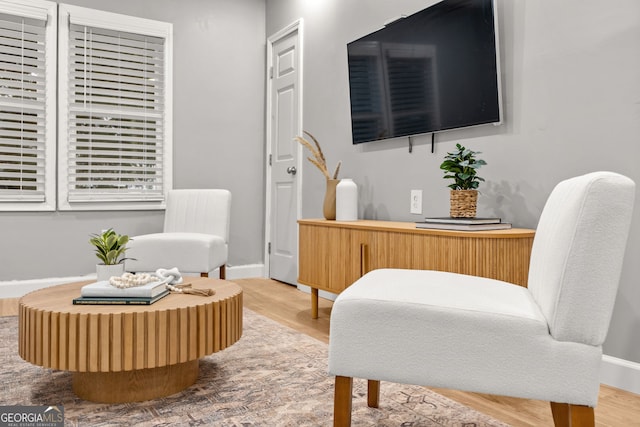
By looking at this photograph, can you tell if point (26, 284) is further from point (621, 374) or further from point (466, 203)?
point (621, 374)

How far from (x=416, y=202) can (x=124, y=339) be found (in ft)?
5.83

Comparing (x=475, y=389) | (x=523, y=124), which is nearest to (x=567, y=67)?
(x=523, y=124)

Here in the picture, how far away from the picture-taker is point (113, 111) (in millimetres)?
3764

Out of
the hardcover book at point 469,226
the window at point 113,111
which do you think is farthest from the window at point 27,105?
the hardcover book at point 469,226

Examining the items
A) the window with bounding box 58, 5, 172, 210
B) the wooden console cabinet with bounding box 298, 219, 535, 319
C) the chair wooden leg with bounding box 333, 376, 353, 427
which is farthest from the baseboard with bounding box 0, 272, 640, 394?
the chair wooden leg with bounding box 333, 376, 353, 427

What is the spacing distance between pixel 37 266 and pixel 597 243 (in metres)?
3.65

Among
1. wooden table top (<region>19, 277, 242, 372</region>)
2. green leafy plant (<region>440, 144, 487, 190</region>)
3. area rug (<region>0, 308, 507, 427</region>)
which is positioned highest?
green leafy plant (<region>440, 144, 487, 190</region>)

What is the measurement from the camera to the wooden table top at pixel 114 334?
146 cm

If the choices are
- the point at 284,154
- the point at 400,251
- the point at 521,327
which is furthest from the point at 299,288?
the point at 521,327

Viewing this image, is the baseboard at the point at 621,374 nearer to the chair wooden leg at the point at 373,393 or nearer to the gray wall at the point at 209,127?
the chair wooden leg at the point at 373,393

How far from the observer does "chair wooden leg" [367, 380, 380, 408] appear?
1603 mm

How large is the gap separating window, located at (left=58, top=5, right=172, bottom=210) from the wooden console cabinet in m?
1.67

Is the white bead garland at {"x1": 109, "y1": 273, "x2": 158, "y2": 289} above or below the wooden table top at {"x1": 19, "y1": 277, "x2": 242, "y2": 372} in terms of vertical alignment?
above

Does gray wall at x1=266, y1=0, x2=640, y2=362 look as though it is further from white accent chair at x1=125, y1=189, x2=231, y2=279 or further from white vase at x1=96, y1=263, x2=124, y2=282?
white vase at x1=96, y1=263, x2=124, y2=282
